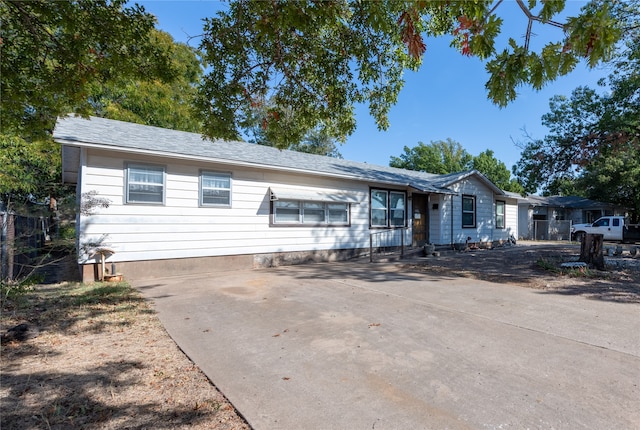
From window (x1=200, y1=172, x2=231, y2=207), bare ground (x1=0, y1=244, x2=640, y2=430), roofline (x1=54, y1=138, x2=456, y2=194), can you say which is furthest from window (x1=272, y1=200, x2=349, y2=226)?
bare ground (x1=0, y1=244, x2=640, y2=430)

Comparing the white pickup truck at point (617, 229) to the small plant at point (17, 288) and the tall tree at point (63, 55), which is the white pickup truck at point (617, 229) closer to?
the tall tree at point (63, 55)

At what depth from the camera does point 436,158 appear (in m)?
40.4

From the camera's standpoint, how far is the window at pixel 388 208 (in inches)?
497

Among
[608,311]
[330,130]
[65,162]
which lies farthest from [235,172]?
[608,311]

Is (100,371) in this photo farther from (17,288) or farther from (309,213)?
(309,213)

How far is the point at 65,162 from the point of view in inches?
367

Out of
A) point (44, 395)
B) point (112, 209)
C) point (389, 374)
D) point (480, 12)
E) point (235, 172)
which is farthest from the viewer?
point (235, 172)

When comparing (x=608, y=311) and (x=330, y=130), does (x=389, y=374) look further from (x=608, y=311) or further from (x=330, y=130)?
(x=330, y=130)

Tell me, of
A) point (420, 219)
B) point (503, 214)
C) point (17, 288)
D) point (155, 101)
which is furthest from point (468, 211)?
point (155, 101)

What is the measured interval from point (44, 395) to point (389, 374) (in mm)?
2884

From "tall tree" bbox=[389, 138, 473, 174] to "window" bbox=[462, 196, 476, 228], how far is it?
80.6ft

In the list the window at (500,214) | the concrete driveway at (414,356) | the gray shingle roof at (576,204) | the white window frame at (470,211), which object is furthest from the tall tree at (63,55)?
the gray shingle roof at (576,204)

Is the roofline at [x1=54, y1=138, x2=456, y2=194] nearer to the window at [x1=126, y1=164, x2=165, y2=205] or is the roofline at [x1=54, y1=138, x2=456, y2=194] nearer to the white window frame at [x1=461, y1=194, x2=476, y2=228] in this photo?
the window at [x1=126, y1=164, x2=165, y2=205]

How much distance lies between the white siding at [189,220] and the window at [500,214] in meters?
10.6
